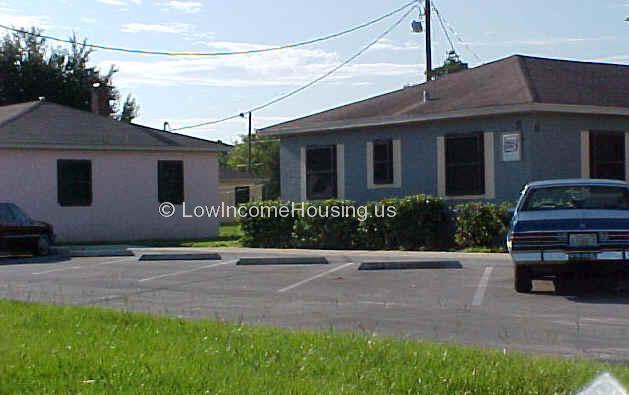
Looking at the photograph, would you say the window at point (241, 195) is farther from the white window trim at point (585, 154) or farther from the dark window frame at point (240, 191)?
the white window trim at point (585, 154)

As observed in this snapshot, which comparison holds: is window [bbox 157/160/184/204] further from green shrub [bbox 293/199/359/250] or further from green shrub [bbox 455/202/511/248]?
green shrub [bbox 455/202/511/248]

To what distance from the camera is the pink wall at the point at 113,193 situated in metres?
30.6

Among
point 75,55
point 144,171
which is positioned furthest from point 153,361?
point 75,55

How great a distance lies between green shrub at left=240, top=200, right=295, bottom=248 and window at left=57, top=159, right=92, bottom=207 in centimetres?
740

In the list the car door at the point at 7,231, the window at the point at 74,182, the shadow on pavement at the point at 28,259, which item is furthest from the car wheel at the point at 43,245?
the window at the point at 74,182

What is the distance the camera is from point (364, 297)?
603 inches

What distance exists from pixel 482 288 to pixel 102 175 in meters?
19.0

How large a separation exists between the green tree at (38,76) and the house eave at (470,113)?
92.1 feet

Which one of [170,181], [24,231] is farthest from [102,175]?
[24,231]

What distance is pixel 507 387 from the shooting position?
25.9 ft

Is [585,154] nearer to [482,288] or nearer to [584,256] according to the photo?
[482,288]

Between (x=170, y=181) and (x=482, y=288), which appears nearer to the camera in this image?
(x=482, y=288)

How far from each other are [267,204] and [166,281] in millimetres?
8340

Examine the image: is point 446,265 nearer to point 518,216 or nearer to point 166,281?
point 518,216
